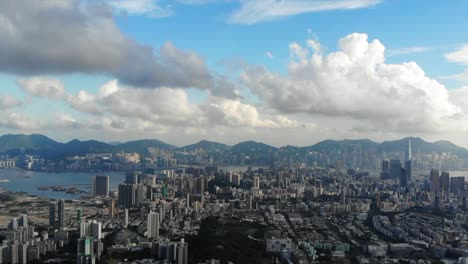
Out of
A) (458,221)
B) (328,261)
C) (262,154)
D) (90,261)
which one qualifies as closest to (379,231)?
(458,221)

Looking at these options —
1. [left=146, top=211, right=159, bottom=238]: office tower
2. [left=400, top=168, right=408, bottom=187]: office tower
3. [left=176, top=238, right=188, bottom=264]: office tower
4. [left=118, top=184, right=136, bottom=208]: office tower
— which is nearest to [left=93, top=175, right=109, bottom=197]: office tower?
[left=118, top=184, right=136, bottom=208]: office tower

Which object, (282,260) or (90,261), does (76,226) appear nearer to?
(90,261)

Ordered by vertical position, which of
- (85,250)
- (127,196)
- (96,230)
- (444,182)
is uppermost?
(444,182)

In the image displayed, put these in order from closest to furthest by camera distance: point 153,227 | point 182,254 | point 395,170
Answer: point 182,254, point 153,227, point 395,170

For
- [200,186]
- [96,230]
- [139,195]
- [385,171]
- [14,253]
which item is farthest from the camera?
[385,171]

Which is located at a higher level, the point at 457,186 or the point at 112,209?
the point at 457,186

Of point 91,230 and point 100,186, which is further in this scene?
point 100,186

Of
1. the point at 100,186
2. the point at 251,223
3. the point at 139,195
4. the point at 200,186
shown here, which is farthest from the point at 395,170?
the point at 251,223

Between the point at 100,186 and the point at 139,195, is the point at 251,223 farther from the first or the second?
the point at 100,186
